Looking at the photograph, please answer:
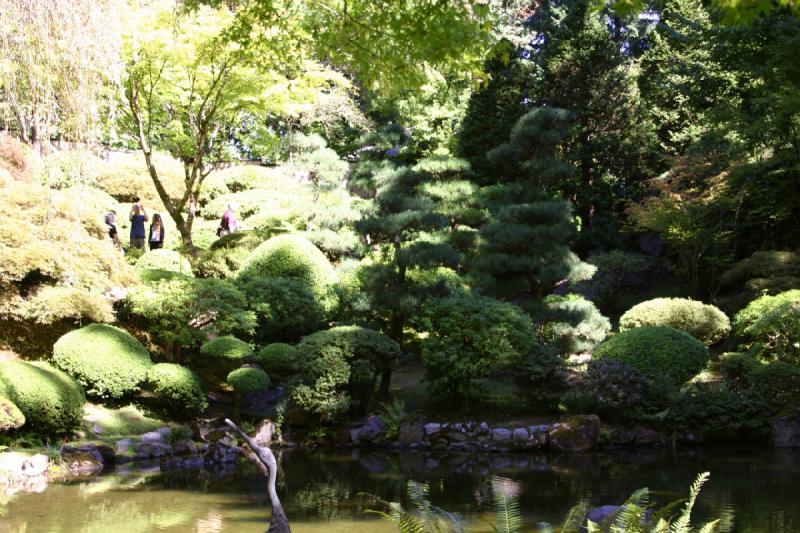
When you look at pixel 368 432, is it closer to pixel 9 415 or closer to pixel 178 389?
pixel 178 389

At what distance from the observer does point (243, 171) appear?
22.0 m

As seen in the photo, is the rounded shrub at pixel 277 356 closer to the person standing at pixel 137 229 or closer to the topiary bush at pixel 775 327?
the person standing at pixel 137 229

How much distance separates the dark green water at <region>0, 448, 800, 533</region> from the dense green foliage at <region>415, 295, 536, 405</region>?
4.47ft

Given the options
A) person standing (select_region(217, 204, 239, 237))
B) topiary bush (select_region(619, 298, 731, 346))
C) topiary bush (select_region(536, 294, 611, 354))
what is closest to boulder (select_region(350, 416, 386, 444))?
topiary bush (select_region(536, 294, 611, 354))

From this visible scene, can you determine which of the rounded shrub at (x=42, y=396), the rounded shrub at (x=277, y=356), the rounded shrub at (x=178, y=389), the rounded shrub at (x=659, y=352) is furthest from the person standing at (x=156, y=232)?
the rounded shrub at (x=659, y=352)

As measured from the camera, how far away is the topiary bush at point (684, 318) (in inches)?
570

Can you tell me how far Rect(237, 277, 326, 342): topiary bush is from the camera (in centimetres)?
1315

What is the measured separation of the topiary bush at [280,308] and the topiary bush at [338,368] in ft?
5.46

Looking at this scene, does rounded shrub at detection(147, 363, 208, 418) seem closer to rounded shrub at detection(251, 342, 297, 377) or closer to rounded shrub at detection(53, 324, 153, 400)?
rounded shrub at detection(53, 324, 153, 400)

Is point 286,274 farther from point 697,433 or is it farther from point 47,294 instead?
point 697,433

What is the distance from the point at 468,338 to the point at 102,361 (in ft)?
16.6

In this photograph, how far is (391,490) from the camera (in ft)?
27.3

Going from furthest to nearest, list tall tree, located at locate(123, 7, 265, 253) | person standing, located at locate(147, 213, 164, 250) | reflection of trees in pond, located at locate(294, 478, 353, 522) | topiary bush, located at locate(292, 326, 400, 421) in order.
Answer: person standing, located at locate(147, 213, 164, 250) < tall tree, located at locate(123, 7, 265, 253) < topiary bush, located at locate(292, 326, 400, 421) < reflection of trees in pond, located at locate(294, 478, 353, 522)

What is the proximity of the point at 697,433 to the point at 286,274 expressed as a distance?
7442 millimetres
